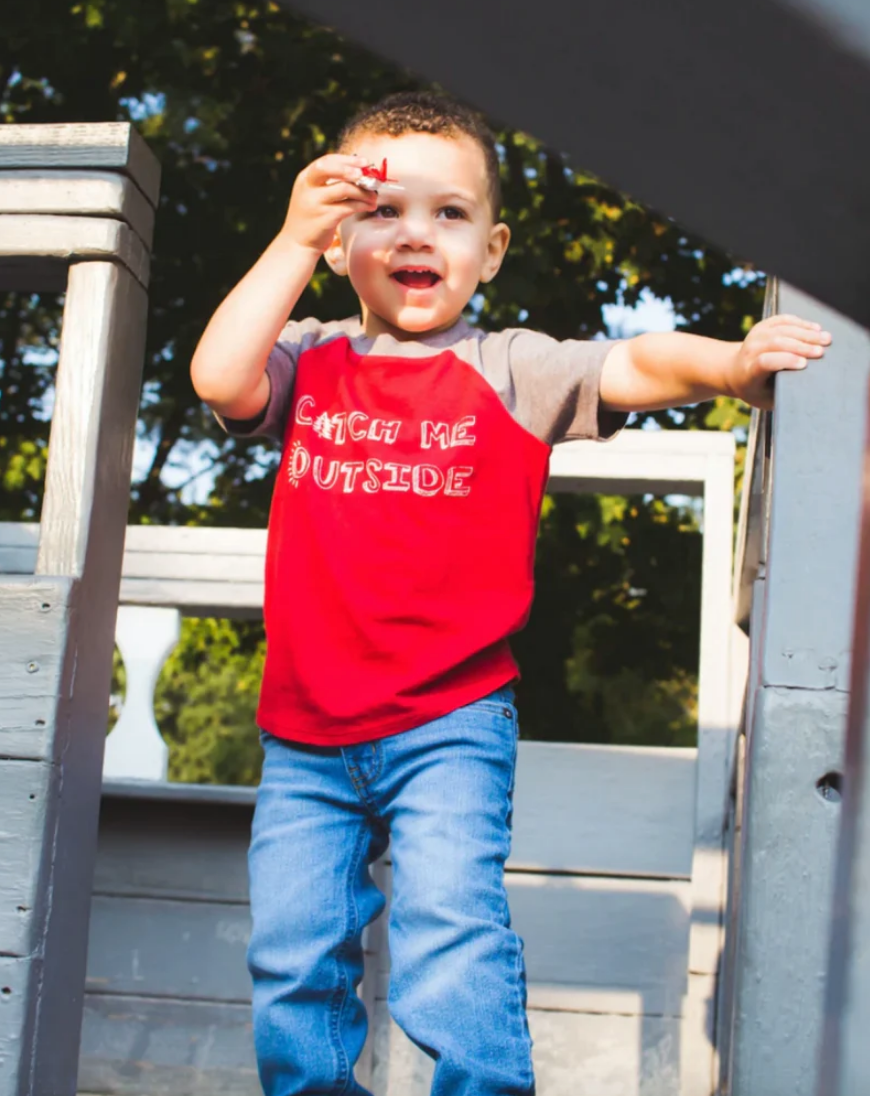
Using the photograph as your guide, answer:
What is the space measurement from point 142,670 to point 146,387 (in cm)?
404

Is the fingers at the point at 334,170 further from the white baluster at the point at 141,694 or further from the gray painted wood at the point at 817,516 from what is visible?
the white baluster at the point at 141,694

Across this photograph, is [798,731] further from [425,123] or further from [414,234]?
[425,123]

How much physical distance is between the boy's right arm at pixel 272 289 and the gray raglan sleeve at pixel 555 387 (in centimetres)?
29

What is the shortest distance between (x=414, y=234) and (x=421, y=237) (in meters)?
0.01

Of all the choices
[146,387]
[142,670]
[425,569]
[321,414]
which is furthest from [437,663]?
[146,387]

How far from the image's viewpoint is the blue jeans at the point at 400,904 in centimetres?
146

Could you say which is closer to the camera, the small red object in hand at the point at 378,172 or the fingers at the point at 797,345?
the fingers at the point at 797,345

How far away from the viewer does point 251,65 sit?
6480 mm

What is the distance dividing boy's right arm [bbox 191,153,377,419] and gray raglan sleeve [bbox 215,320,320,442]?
0.04 metres

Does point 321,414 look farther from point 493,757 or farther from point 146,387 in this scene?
point 146,387

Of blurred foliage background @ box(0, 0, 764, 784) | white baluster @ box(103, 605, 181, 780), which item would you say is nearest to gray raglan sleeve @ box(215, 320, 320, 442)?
white baluster @ box(103, 605, 181, 780)

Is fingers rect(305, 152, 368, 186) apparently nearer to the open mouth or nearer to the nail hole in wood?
the open mouth

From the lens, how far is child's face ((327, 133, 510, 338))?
181 centimetres

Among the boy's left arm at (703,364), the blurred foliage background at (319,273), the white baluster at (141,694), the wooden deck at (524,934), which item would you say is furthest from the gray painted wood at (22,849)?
the blurred foliage background at (319,273)
